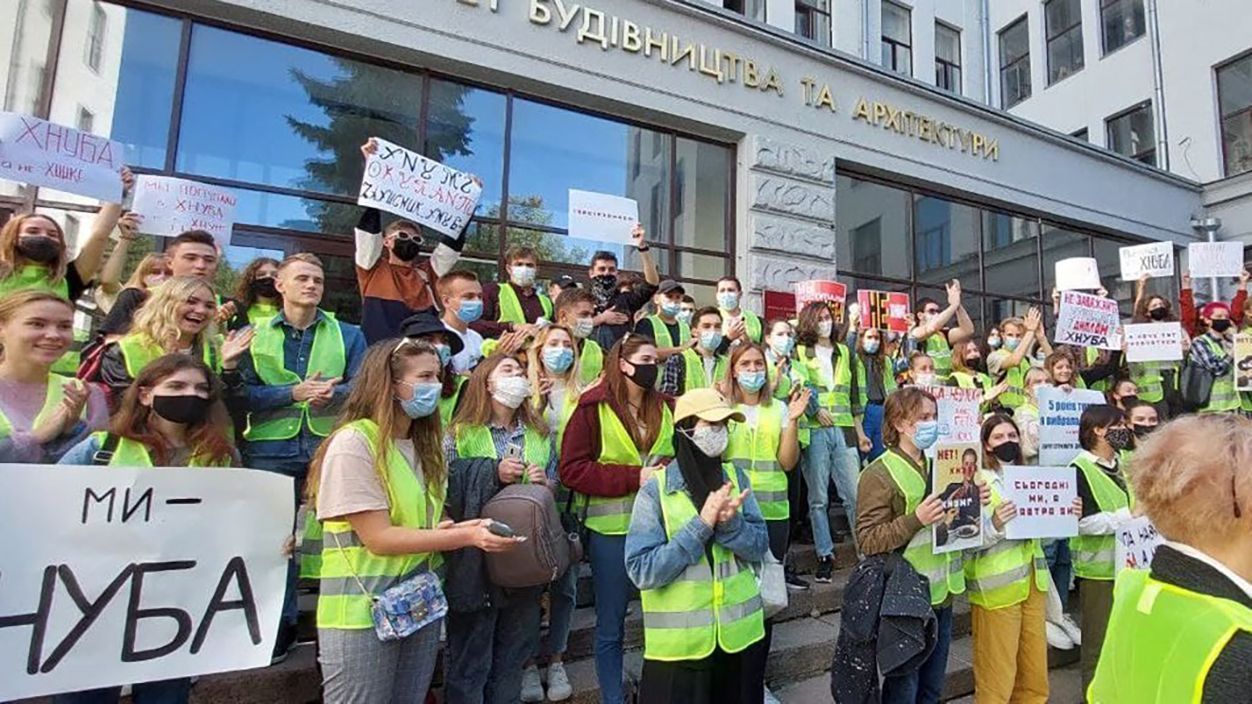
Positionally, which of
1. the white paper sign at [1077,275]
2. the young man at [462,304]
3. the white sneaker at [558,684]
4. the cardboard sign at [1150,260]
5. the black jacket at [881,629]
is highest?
the cardboard sign at [1150,260]

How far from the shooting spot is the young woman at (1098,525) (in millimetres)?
3838

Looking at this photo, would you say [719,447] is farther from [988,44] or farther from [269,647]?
[988,44]

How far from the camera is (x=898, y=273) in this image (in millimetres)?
10719

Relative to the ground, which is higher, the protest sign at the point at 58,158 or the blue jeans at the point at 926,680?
the protest sign at the point at 58,158

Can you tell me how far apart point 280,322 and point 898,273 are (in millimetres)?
9408

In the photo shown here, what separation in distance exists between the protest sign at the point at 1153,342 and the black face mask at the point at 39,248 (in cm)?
879

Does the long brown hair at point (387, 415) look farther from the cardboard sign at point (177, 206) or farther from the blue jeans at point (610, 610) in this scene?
the cardboard sign at point (177, 206)

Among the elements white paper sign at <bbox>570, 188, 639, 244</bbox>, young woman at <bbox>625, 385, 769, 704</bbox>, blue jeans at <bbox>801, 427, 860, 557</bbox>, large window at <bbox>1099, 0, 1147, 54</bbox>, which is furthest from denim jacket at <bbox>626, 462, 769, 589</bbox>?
large window at <bbox>1099, 0, 1147, 54</bbox>

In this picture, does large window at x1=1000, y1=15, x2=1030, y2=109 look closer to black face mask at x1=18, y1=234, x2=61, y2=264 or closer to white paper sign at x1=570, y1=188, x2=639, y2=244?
white paper sign at x1=570, y1=188, x2=639, y2=244

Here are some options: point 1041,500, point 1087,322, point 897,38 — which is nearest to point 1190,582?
point 1041,500

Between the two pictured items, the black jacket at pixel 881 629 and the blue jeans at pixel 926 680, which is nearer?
the black jacket at pixel 881 629

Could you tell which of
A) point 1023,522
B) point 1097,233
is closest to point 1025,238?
point 1097,233

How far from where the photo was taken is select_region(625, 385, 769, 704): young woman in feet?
9.04

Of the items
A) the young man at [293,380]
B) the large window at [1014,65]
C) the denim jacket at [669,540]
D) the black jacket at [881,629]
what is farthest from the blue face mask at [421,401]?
the large window at [1014,65]
